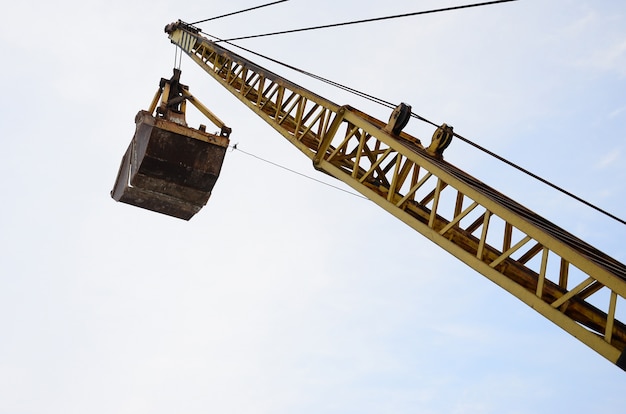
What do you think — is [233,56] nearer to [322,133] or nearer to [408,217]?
[322,133]

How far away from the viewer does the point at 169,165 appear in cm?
1238

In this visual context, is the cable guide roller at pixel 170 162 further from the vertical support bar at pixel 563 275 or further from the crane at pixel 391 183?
the vertical support bar at pixel 563 275

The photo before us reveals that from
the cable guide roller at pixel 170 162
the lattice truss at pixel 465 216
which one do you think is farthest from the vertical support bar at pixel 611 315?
the cable guide roller at pixel 170 162

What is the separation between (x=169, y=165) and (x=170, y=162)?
0.20ft

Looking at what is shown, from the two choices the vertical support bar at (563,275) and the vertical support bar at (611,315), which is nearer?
the vertical support bar at (611,315)

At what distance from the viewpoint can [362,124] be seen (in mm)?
10117

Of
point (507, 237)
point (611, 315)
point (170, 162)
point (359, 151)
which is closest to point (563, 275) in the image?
point (507, 237)

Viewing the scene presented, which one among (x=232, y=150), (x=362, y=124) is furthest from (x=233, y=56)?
(x=362, y=124)

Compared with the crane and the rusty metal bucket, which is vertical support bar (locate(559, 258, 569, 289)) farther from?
the rusty metal bucket

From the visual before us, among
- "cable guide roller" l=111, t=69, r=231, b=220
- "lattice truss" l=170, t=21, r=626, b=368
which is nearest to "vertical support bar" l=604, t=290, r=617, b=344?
"lattice truss" l=170, t=21, r=626, b=368

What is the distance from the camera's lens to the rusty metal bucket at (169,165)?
12.3 meters

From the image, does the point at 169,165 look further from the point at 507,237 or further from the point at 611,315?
the point at 611,315

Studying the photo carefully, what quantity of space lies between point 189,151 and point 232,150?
34.7 inches

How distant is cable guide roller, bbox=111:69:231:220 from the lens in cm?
1228
